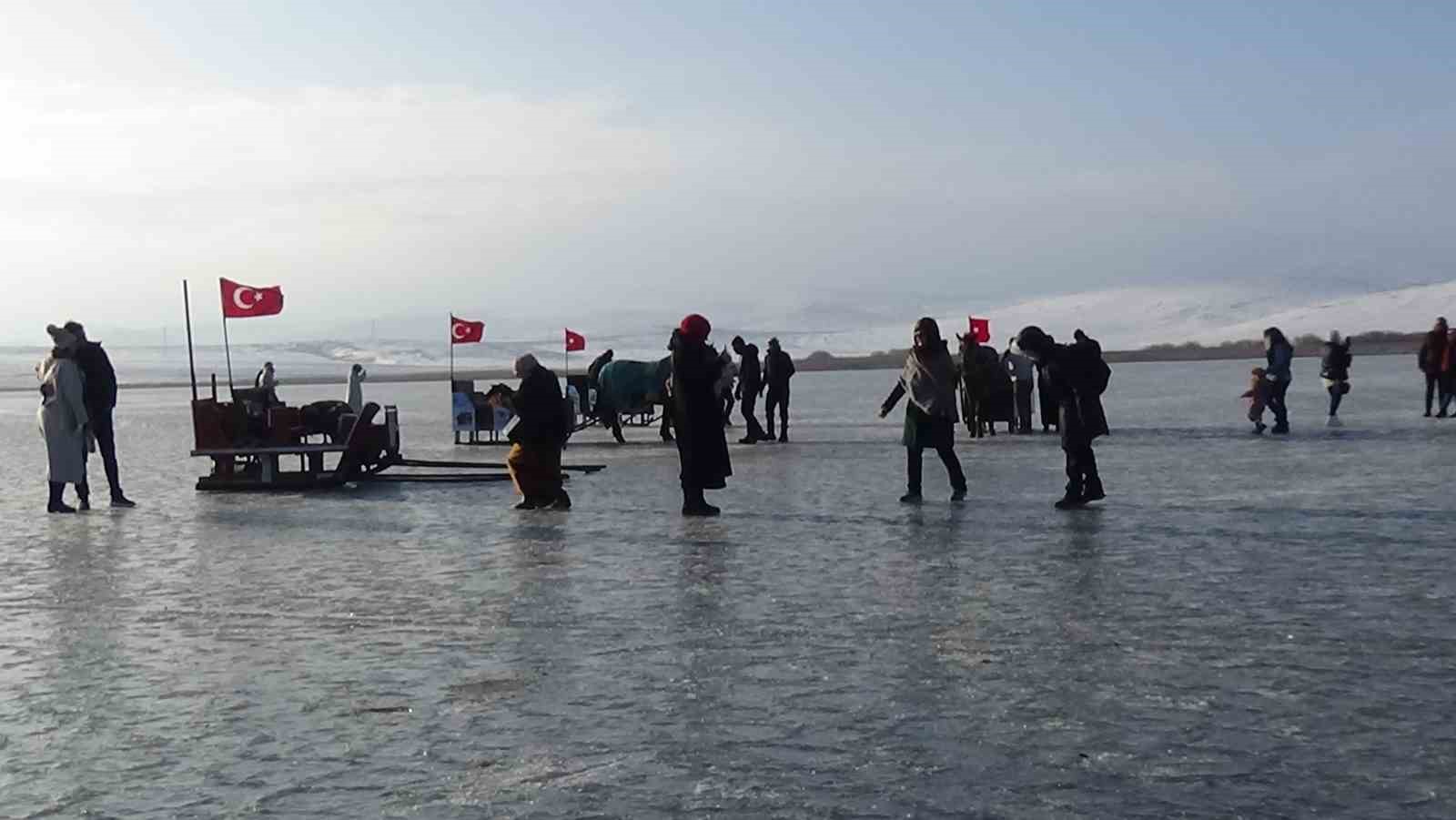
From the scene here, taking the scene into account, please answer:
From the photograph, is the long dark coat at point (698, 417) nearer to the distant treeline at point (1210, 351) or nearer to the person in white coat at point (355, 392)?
the person in white coat at point (355, 392)

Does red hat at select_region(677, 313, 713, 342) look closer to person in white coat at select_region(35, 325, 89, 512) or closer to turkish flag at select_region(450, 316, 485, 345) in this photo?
person in white coat at select_region(35, 325, 89, 512)

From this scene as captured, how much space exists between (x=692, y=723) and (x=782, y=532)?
6680mm

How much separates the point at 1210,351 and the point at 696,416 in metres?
127

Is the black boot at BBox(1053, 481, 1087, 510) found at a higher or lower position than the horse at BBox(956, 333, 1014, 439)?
lower

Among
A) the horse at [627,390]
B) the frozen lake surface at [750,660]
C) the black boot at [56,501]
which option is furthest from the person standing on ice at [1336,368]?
the black boot at [56,501]

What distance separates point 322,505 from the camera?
16453 millimetres

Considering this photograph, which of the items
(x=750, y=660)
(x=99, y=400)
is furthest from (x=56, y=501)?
(x=750, y=660)

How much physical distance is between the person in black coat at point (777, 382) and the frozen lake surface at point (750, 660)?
35.9ft

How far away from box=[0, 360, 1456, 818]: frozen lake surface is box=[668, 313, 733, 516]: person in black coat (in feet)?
1.45

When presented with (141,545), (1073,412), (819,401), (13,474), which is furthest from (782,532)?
(819,401)

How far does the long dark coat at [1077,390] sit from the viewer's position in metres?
14.3

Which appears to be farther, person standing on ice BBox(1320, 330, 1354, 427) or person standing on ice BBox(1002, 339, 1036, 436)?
person standing on ice BBox(1320, 330, 1354, 427)

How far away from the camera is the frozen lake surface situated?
528 cm

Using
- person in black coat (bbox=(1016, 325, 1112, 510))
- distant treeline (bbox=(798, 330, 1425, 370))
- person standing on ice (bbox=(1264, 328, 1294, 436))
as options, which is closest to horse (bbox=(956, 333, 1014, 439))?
person standing on ice (bbox=(1264, 328, 1294, 436))
